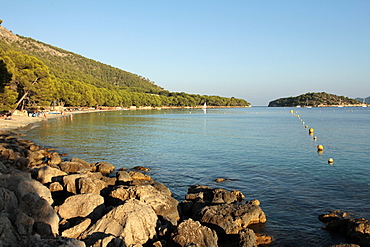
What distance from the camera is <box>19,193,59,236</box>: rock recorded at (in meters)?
8.94

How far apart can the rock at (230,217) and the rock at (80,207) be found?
13.4 feet

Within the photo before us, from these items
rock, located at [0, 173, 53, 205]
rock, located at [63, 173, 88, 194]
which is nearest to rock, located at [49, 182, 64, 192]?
rock, located at [63, 173, 88, 194]

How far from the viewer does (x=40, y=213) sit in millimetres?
9609

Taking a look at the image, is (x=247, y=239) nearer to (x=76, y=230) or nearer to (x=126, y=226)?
(x=126, y=226)

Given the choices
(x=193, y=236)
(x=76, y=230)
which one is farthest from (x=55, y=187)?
(x=193, y=236)

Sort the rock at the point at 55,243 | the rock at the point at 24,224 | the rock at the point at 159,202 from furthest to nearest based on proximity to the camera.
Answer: the rock at the point at 159,202 < the rock at the point at 24,224 < the rock at the point at 55,243

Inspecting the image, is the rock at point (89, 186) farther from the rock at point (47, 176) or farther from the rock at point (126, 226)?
the rock at point (126, 226)

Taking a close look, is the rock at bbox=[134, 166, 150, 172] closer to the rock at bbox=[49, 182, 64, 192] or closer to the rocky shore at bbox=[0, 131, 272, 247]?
the rocky shore at bbox=[0, 131, 272, 247]

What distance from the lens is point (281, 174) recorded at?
2120 cm

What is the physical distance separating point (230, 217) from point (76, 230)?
5723mm

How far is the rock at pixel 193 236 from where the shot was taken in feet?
30.9

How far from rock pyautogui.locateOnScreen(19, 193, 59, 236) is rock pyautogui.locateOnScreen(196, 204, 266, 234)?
215 inches

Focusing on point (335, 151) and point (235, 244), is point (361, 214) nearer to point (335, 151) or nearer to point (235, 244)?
point (235, 244)

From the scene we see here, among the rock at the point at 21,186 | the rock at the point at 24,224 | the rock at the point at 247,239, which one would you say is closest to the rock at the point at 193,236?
the rock at the point at 247,239
